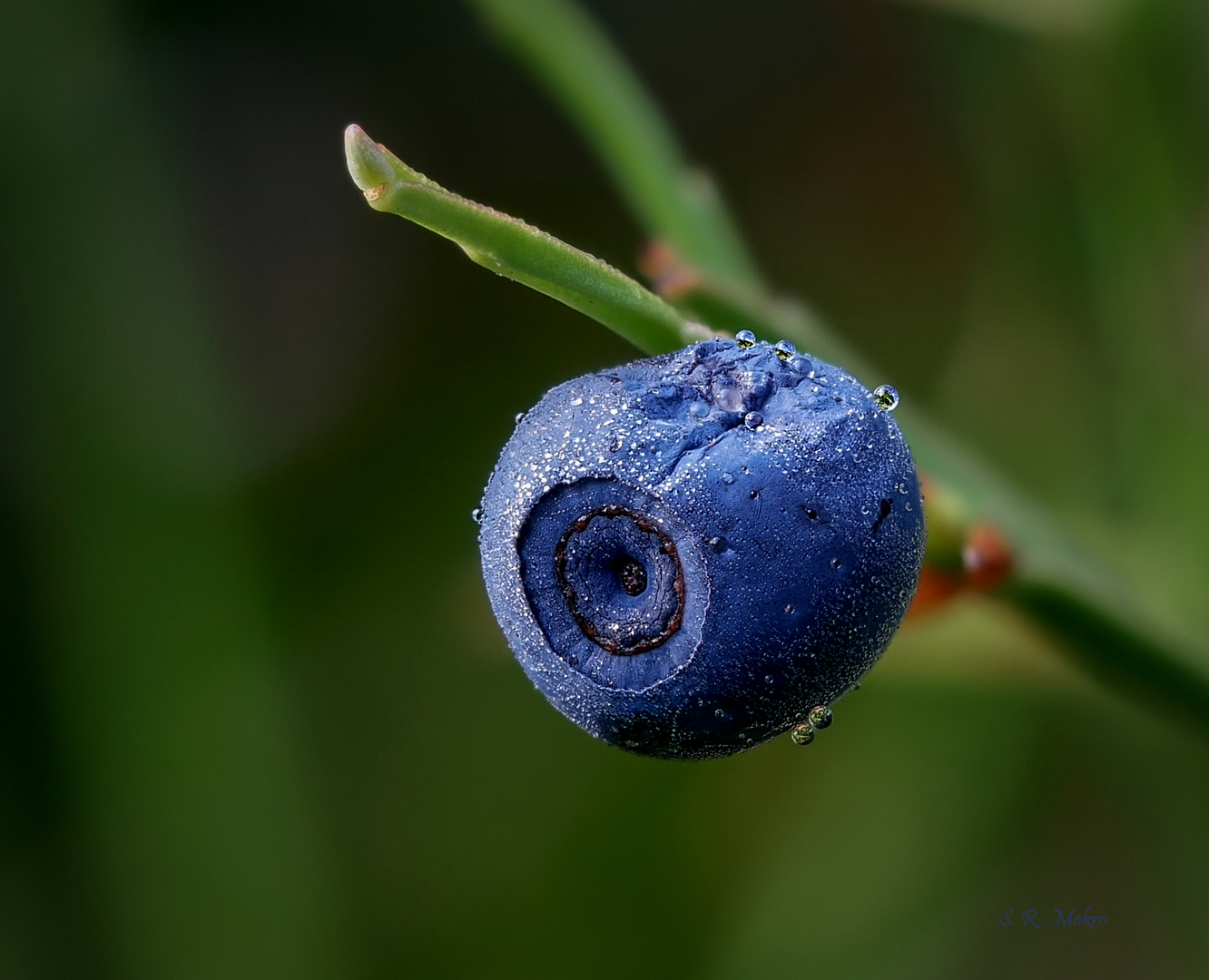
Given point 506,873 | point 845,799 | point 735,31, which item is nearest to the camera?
point 845,799

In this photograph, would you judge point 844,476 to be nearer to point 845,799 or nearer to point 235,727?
point 845,799

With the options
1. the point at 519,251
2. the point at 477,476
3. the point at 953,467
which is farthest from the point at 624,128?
the point at 477,476

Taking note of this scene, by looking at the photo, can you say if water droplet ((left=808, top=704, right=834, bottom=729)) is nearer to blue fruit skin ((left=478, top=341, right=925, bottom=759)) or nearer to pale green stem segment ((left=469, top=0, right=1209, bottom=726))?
blue fruit skin ((left=478, top=341, right=925, bottom=759))

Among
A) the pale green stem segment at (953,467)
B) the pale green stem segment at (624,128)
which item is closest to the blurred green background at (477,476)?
the pale green stem segment at (953,467)

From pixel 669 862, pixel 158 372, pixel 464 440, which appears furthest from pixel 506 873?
pixel 158 372

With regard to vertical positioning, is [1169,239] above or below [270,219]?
above

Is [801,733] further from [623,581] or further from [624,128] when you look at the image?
[624,128]
